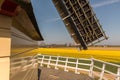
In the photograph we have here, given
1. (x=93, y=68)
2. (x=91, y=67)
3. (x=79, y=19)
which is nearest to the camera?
(x=91, y=67)

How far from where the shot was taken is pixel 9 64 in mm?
2488

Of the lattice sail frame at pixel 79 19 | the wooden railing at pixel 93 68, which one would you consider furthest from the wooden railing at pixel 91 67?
the lattice sail frame at pixel 79 19

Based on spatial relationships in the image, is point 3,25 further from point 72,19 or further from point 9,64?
point 72,19

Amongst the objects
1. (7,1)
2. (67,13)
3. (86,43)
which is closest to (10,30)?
(7,1)

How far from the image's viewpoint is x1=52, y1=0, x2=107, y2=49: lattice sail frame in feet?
77.2

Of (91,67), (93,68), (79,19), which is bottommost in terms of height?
(93,68)

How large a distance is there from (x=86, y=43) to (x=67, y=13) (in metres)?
3.58

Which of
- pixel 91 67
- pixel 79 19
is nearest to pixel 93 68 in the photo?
pixel 79 19

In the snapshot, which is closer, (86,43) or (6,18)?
(6,18)

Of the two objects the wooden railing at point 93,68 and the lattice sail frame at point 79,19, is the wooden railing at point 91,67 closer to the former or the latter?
the wooden railing at point 93,68

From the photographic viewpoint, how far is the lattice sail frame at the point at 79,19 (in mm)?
23516

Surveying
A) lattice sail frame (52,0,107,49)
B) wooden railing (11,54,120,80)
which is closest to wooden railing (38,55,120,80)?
wooden railing (11,54,120,80)

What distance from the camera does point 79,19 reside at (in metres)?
24.0

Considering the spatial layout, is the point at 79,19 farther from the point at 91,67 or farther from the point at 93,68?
the point at 91,67
